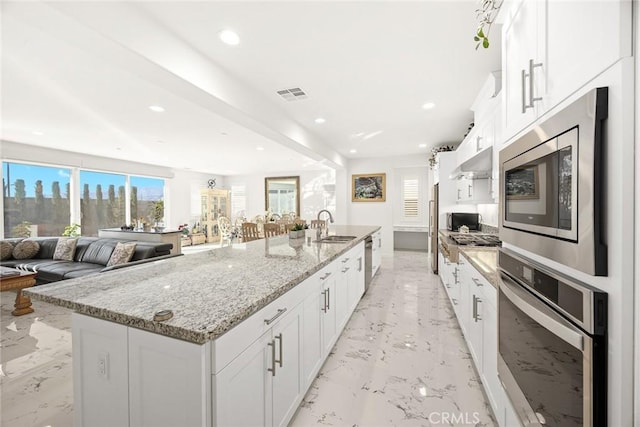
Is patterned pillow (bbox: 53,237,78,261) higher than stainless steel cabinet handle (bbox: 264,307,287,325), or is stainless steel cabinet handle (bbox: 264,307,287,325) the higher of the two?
stainless steel cabinet handle (bbox: 264,307,287,325)

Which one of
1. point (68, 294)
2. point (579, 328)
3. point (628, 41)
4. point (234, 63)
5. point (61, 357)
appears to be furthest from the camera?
point (234, 63)

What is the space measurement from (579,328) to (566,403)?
0.26 meters

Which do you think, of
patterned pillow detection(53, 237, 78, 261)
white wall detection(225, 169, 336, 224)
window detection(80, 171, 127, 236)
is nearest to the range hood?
white wall detection(225, 169, 336, 224)

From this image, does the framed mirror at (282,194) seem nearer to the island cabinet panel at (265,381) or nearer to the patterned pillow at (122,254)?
the patterned pillow at (122,254)

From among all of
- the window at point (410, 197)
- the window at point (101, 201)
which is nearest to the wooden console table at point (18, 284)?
the window at point (101, 201)

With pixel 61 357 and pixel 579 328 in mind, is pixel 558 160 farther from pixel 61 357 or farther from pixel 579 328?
pixel 61 357

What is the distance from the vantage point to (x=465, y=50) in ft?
7.38

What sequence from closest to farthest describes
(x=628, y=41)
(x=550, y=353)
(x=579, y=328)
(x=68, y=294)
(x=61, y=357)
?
(x=628, y=41)
(x=579, y=328)
(x=550, y=353)
(x=68, y=294)
(x=61, y=357)

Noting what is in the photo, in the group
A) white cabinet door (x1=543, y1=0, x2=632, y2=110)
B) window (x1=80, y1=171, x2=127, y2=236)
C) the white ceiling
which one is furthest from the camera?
window (x1=80, y1=171, x2=127, y2=236)

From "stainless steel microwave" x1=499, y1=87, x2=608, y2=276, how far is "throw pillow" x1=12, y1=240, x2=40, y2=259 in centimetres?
652

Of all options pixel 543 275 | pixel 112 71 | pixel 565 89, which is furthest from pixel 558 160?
pixel 112 71

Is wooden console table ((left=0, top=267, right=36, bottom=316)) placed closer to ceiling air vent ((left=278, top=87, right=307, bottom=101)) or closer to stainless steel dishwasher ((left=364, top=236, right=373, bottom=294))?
ceiling air vent ((left=278, top=87, right=307, bottom=101))

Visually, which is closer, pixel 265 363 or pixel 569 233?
pixel 569 233

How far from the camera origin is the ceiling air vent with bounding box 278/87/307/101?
3002 mm
